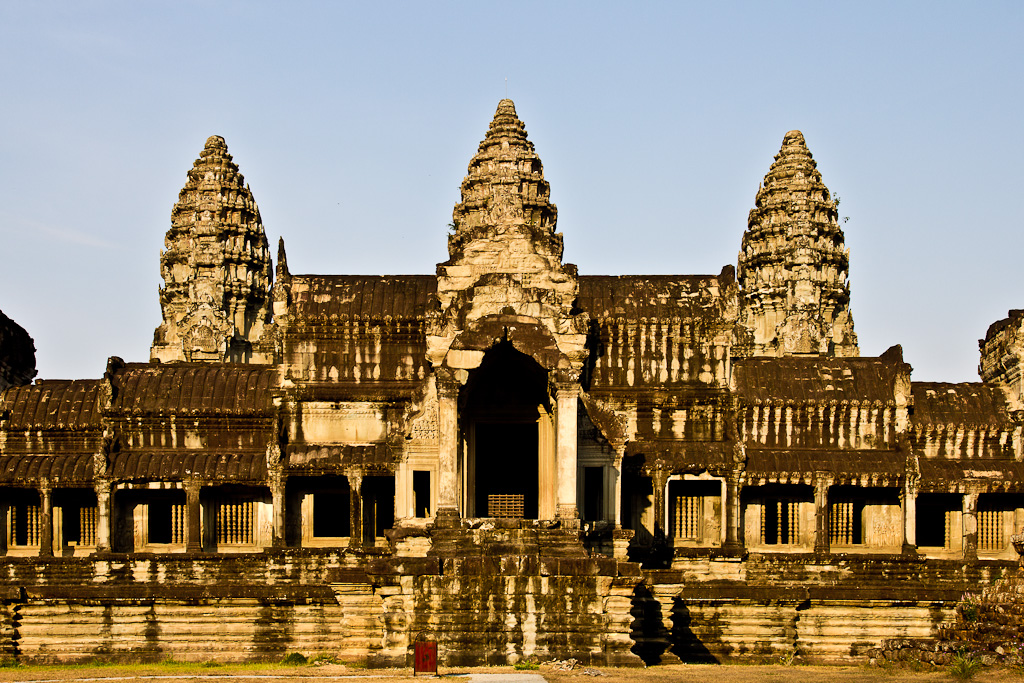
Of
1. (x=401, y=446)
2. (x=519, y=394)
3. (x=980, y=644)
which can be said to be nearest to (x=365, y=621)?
(x=401, y=446)

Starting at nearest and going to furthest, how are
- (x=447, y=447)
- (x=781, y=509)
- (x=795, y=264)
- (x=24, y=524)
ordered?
(x=447, y=447) < (x=781, y=509) < (x=24, y=524) < (x=795, y=264)

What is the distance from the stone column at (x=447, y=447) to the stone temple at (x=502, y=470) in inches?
1.5

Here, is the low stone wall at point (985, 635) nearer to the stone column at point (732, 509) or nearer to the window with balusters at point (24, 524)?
the stone column at point (732, 509)

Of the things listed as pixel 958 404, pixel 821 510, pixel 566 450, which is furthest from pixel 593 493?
pixel 958 404

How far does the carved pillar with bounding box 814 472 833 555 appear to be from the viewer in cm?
2847

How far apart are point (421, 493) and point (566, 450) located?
16.1 feet

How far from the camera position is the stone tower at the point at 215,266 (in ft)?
202

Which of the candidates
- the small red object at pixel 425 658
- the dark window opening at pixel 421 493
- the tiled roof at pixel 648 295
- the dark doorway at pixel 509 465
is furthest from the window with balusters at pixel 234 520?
the small red object at pixel 425 658

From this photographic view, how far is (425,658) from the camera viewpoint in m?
19.9

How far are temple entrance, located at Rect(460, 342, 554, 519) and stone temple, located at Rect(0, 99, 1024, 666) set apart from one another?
6 cm

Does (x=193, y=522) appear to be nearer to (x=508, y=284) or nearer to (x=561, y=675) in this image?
(x=508, y=284)

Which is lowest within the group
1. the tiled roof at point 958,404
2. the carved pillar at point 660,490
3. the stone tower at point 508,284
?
the carved pillar at point 660,490

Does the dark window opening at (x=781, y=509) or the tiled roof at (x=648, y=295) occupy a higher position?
the tiled roof at (x=648, y=295)

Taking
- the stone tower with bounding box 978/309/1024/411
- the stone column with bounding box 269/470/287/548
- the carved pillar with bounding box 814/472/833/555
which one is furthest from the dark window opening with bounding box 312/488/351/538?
the stone tower with bounding box 978/309/1024/411
